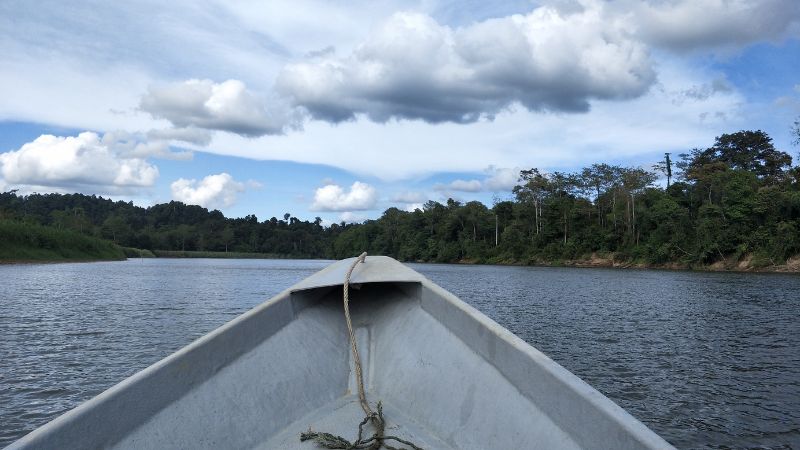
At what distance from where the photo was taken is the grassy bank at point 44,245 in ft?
209

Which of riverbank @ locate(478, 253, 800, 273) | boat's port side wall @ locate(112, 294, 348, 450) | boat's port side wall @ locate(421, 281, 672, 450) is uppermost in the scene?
boat's port side wall @ locate(421, 281, 672, 450)

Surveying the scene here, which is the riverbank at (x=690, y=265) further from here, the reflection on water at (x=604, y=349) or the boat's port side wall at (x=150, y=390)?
the boat's port side wall at (x=150, y=390)

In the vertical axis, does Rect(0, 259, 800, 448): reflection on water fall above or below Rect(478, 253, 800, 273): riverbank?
below

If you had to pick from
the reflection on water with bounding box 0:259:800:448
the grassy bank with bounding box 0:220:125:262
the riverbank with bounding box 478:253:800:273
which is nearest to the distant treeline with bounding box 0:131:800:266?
the riverbank with bounding box 478:253:800:273

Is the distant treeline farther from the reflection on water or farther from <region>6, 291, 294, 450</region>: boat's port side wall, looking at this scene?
<region>6, 291, 294, 450</region>: boat's port side wall

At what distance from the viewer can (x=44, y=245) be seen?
71.8 metres

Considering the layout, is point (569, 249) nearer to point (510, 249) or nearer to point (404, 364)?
point (510, 249)

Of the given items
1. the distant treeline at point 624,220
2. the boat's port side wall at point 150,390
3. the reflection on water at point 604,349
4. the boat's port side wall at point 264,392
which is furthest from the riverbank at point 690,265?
the boat's port side wall at point 150,390

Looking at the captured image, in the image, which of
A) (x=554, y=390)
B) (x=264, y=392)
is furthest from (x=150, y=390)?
(x=554, y=390)

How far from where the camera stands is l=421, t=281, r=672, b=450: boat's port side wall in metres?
2.31

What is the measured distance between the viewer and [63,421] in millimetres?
2379

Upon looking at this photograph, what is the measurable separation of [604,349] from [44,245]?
78828mm

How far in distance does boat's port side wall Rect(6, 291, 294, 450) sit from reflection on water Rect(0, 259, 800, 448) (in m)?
4.28

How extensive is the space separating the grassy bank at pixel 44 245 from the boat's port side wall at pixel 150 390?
7198 centimetres
